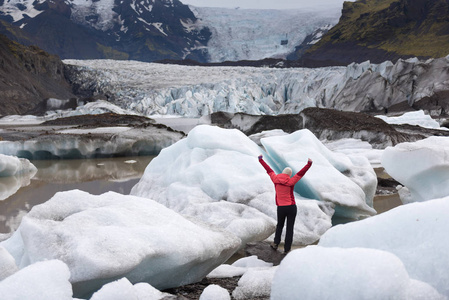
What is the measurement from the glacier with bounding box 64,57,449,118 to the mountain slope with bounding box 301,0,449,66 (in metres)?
14.9

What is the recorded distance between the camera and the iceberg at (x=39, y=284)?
1.69 metres

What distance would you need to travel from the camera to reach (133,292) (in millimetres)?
1872

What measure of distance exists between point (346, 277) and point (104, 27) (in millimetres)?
91924

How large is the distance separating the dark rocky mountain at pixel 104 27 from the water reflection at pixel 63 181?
72377mm

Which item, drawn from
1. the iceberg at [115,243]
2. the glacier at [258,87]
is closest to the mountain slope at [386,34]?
the glacier at [258,87]

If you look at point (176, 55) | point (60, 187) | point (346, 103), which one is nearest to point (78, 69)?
point (346, 103)

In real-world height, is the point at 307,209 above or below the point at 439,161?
below

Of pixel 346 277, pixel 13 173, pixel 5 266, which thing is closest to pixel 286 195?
pixel 346 277

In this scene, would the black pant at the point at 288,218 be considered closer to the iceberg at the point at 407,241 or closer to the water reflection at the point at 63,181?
the iceberg at the point at 407,241

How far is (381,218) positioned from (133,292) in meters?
1.31

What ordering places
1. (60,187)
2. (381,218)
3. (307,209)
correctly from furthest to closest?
(60,187) → (307,209) → (381,218)

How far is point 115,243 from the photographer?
2.28 m

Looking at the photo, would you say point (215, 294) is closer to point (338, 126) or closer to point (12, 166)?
point (12, 166)

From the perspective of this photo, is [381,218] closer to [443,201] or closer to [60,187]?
[443,201]
